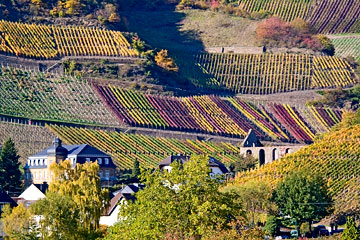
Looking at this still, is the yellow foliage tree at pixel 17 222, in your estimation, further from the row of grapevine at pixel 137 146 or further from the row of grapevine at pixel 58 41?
the row of grapevine at pixel 58 41

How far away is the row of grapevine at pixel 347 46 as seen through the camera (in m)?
174

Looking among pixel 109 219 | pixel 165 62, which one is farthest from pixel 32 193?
pixel 165 62

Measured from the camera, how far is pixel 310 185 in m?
93.1

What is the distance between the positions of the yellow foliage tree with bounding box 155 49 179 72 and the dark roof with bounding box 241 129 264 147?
23815 millimetres

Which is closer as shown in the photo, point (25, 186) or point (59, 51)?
point (25, 186)

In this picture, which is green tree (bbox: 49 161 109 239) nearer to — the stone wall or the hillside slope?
the hillside slope

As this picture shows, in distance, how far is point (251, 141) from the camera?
438 ft

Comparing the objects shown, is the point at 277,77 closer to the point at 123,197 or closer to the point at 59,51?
the point at 59,51

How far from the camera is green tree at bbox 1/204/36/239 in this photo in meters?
81.6

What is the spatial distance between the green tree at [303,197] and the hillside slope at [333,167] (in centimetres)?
152

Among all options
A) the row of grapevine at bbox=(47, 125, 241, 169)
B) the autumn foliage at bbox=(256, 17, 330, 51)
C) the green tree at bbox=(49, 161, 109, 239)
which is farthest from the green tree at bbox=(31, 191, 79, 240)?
the autumn foliage at bbox=(256, 17, 330, 51)

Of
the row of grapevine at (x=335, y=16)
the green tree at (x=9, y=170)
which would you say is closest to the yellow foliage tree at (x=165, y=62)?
the row of grapevine at (x=335, y=16)

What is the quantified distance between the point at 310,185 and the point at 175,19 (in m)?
93.1

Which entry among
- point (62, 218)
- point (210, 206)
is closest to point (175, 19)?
point (62, 218)
